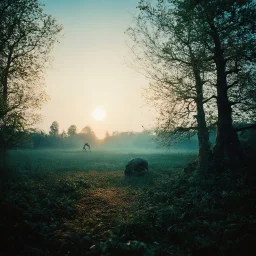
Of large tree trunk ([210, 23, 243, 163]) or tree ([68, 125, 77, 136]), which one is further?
tree ([68, 125, 77, 136])

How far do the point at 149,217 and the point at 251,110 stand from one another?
441 inches

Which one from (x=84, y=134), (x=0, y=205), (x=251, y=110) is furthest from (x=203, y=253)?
(x=84, y=134)

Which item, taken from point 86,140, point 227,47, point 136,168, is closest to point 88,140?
point 86,140

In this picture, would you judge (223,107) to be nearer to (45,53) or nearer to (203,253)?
(203,253)

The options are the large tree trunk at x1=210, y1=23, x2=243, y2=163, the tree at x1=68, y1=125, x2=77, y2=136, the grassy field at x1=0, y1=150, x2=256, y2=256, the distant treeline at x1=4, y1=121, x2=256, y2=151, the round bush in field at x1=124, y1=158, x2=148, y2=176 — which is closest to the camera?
the grassy field at x1=0, y1=150, x2=256, y2=256

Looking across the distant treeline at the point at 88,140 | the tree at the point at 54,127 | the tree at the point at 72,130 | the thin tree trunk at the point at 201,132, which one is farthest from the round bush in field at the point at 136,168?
the tree at the point at 72,130

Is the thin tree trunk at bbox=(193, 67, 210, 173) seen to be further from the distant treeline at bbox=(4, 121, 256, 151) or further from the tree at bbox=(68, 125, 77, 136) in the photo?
the tree at bbox=(68, 125, 77, 136)

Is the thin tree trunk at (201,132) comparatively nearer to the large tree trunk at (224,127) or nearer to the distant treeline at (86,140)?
the large tree trunk at (224,127)

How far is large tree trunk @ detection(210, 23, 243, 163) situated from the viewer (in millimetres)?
13688

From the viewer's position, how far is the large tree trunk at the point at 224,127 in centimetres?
1369

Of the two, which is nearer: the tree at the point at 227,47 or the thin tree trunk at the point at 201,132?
the tree at the point at 227,47

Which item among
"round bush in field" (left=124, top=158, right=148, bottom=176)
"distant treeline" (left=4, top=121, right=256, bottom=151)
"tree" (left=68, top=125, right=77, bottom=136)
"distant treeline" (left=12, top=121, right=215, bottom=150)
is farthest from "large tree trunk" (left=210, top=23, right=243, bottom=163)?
"tree" (left=68, top=125, right=77, bottom=136)

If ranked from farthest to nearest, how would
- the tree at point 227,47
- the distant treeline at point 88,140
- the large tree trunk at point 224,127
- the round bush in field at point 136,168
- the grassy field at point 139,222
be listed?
the distant treeline at point 88,140, the round bush in field at point 136,168, the large tree trunk at point 224,127, the tree at point 227,47, the grassy field at point 139,222

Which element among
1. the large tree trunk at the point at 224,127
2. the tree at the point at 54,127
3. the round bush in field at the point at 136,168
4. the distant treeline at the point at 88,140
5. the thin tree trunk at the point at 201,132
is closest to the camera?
the large tree trunk at the point at 224,127
